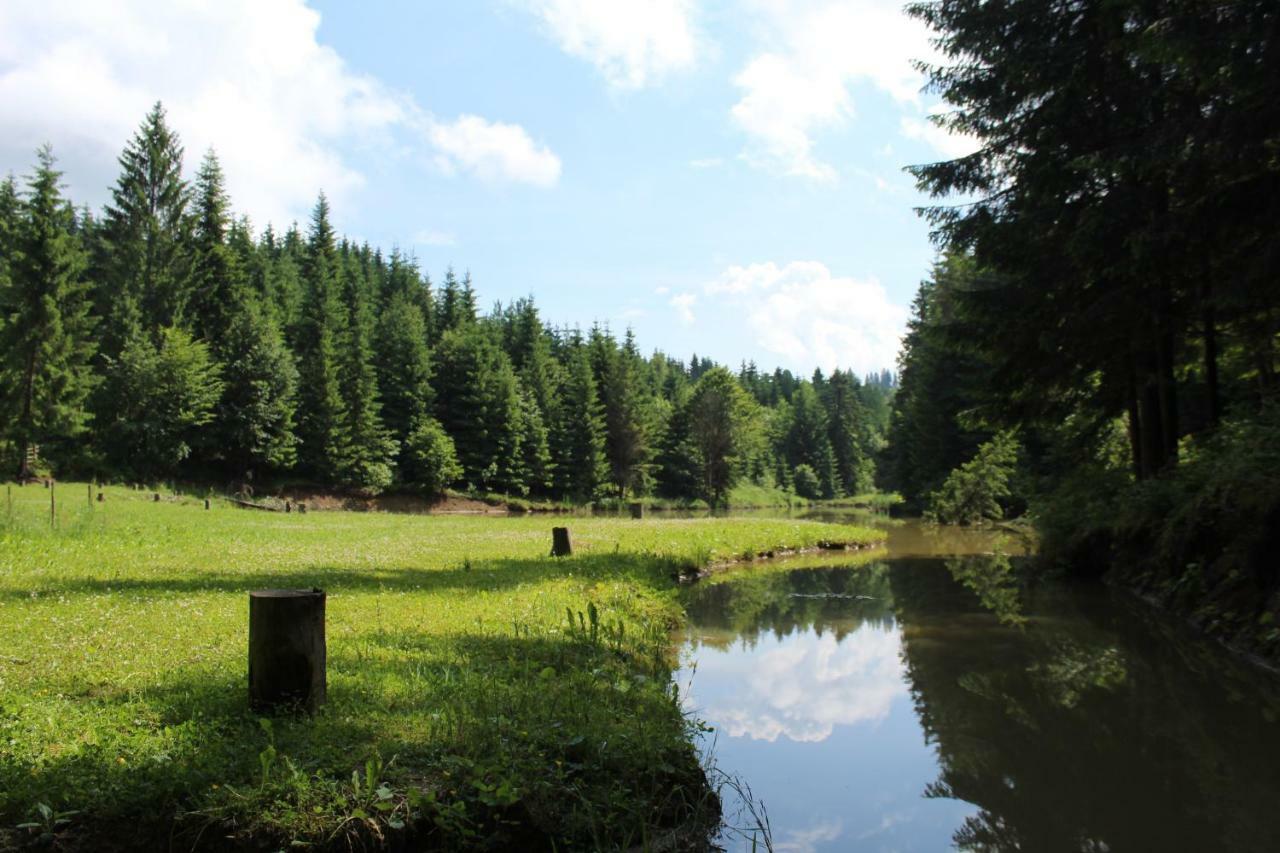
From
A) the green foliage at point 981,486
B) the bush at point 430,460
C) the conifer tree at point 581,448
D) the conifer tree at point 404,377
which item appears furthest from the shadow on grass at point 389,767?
the conifer tree at point 581,448

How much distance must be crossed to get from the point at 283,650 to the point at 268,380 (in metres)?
48.2

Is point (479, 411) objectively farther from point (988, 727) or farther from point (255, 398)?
point (988, 727)

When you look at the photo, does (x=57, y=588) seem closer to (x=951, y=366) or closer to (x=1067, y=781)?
(x=1067, y=781)

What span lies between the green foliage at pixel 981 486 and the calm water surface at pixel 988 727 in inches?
761

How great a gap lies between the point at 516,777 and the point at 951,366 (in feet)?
138

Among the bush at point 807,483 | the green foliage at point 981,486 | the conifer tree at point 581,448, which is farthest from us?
the bush at point 807,483

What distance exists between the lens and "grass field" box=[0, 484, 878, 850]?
163 inches

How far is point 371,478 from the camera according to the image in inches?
2051

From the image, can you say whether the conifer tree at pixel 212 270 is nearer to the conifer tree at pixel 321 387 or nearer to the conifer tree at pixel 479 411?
the conifer tree at pixel 321 387

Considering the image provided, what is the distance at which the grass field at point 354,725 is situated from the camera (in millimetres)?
4141

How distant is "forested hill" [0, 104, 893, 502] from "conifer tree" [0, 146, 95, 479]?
0.08 metres

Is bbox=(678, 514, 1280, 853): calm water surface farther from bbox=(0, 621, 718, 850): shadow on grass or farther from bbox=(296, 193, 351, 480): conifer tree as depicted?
bbox=(296, 193, 351, 480): conifer tree

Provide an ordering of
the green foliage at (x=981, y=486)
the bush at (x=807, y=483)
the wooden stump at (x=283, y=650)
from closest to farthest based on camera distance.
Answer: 1. the wooden stump at (x=283, y=650)
2. the green foliage at (x=981, y=486)
3. the bush at (x=807, y=483)

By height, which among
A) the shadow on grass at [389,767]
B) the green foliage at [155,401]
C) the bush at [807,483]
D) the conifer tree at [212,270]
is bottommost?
the shadow on grass at [389,767]
